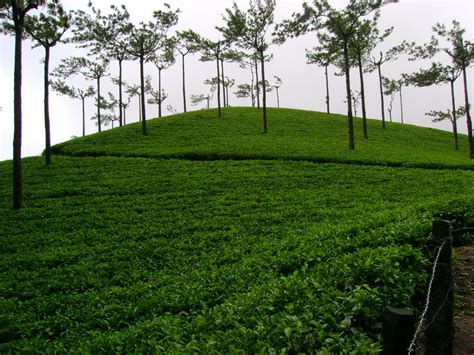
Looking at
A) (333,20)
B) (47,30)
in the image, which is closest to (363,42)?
(333,20)

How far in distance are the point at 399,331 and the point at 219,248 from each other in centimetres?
829

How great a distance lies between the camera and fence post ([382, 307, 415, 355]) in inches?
112

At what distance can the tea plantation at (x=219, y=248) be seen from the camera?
475 cm

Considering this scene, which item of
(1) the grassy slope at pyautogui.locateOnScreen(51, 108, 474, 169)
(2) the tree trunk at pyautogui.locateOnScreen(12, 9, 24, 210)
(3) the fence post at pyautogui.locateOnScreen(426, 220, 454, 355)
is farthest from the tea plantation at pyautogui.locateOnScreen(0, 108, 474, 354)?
(2) the tree trunk at pyautogui.locateOnScreen(12, 9, 24, 210)

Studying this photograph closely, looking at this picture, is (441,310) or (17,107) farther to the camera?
(17,107)

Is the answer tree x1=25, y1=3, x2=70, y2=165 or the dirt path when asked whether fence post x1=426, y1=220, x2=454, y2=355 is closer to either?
the dirt path

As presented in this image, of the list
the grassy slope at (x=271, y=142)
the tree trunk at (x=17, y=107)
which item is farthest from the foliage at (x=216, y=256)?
the grassy slope at (x=271, y=142)

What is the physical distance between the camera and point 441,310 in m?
3.60

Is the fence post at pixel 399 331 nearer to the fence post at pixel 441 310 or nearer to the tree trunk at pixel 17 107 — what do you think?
the fence post at pixel 441 310

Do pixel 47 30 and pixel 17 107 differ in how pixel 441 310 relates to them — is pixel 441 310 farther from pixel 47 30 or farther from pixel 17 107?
pixel 47 30

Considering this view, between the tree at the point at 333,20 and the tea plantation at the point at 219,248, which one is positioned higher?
the tree at the point at 333,20

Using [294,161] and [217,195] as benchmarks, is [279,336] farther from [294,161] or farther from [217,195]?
[294,161]

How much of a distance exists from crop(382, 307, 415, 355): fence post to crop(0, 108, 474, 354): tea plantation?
0.43m

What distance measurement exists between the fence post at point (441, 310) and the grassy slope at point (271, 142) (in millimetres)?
20271
